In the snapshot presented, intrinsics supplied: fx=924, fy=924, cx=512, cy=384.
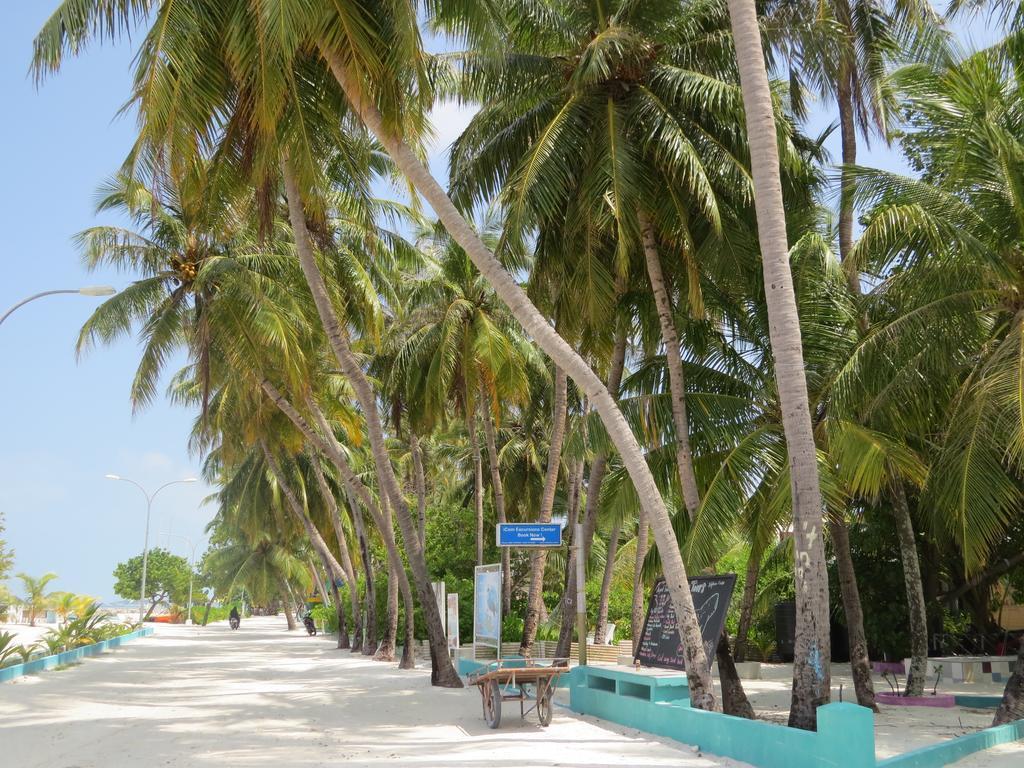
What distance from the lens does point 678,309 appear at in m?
14.8

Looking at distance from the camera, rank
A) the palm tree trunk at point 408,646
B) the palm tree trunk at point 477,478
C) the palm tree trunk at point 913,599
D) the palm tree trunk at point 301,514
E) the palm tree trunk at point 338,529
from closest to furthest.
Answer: the palm tree trunk at point 913,599
the palm tree trunk at point 408,646
the palm tree trunk at point 477,478
the palm tree trunk at point 301,514
the palm tree trunk at point 338,529

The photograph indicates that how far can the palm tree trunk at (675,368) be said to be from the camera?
1228 cm

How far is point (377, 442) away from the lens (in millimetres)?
16594

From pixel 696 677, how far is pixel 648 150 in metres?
7.06

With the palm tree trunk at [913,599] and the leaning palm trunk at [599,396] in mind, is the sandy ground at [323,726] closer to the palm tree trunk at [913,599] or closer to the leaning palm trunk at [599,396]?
the palm tree trunk at [913,599]

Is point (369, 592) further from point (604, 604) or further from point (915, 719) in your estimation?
point (915, 719)

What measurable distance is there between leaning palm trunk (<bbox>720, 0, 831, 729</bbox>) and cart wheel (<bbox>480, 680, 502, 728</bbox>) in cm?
381

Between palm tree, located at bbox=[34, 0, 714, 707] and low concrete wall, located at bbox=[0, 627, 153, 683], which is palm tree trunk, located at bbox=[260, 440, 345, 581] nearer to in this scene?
low concrete wall, located at bbox=[0, 627, 153, 683]

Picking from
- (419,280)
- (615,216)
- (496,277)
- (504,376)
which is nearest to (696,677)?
(496,277)

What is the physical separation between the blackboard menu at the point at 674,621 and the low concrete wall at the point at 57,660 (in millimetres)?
13122

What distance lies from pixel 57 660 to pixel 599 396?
18.2 m

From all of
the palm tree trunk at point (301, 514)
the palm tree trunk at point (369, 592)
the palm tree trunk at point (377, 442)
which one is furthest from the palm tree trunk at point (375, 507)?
the palm tree trunk at point (301, 514)

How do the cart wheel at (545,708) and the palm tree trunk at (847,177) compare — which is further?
the palm tree trunk at (847,177)

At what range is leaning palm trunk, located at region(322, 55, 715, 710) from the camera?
10133 millimetres
